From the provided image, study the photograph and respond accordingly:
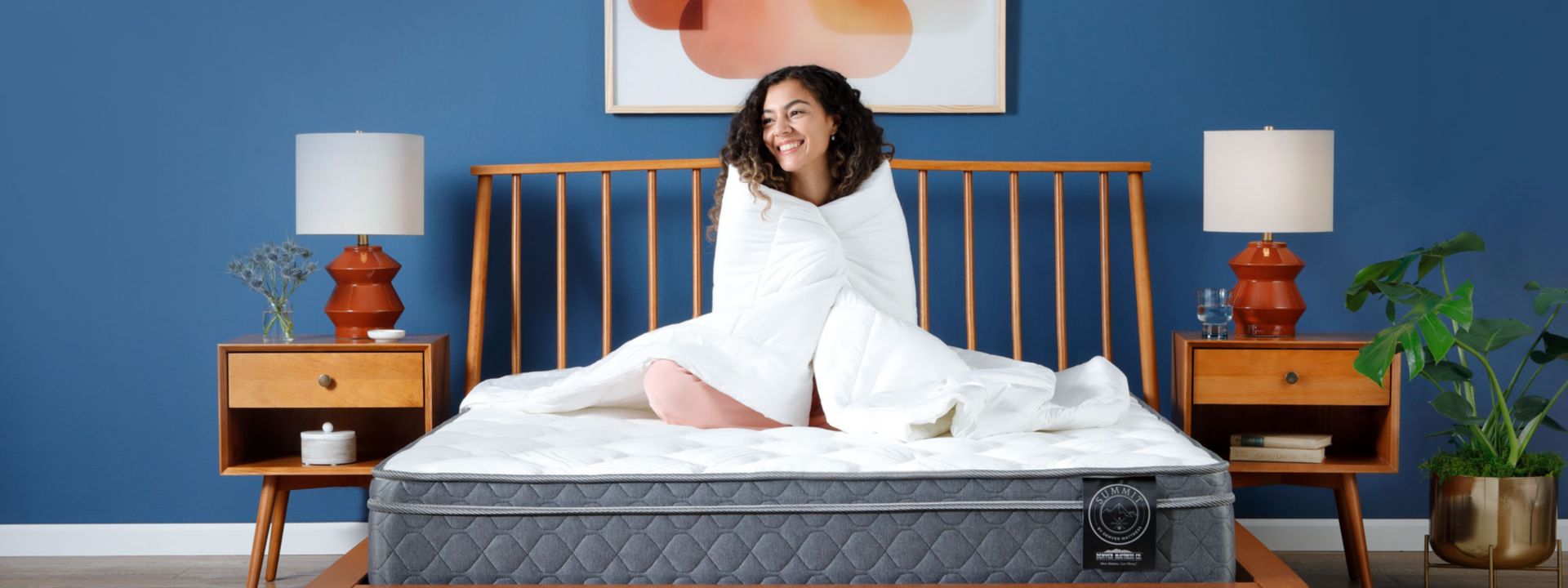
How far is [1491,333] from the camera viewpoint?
2342mm

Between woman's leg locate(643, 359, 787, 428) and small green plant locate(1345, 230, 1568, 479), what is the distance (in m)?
1.14

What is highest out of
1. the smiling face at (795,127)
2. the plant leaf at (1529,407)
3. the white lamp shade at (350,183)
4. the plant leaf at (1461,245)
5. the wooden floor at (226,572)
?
the smiling face at (795,127)

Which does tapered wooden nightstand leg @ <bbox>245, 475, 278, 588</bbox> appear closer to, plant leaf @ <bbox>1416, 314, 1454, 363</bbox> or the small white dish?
the small white dish

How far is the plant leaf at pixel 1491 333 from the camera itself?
2.32m

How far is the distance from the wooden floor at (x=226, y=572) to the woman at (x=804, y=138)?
128cm

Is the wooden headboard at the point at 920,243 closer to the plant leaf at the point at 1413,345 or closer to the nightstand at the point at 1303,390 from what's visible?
the nightstand at the point at 1303,390

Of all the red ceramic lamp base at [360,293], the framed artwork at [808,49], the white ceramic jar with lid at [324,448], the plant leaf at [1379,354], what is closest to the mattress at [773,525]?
the plant leaf at [1379,354]

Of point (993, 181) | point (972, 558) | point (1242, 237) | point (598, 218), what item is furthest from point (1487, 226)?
point (598, 218)

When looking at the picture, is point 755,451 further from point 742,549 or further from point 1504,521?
point 1504,521

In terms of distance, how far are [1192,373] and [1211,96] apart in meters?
0.72

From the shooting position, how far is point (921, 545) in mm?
1715

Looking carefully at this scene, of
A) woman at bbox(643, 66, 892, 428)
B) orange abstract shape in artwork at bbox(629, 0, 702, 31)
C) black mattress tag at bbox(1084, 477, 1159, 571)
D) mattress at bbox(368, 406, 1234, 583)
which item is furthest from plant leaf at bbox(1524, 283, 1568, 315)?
orange abstract shape in artwork at bbox(629, 0, 702, 31)

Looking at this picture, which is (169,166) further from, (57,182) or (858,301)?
(858,301)

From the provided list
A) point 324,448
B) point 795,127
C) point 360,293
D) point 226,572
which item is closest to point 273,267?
point 360,293
